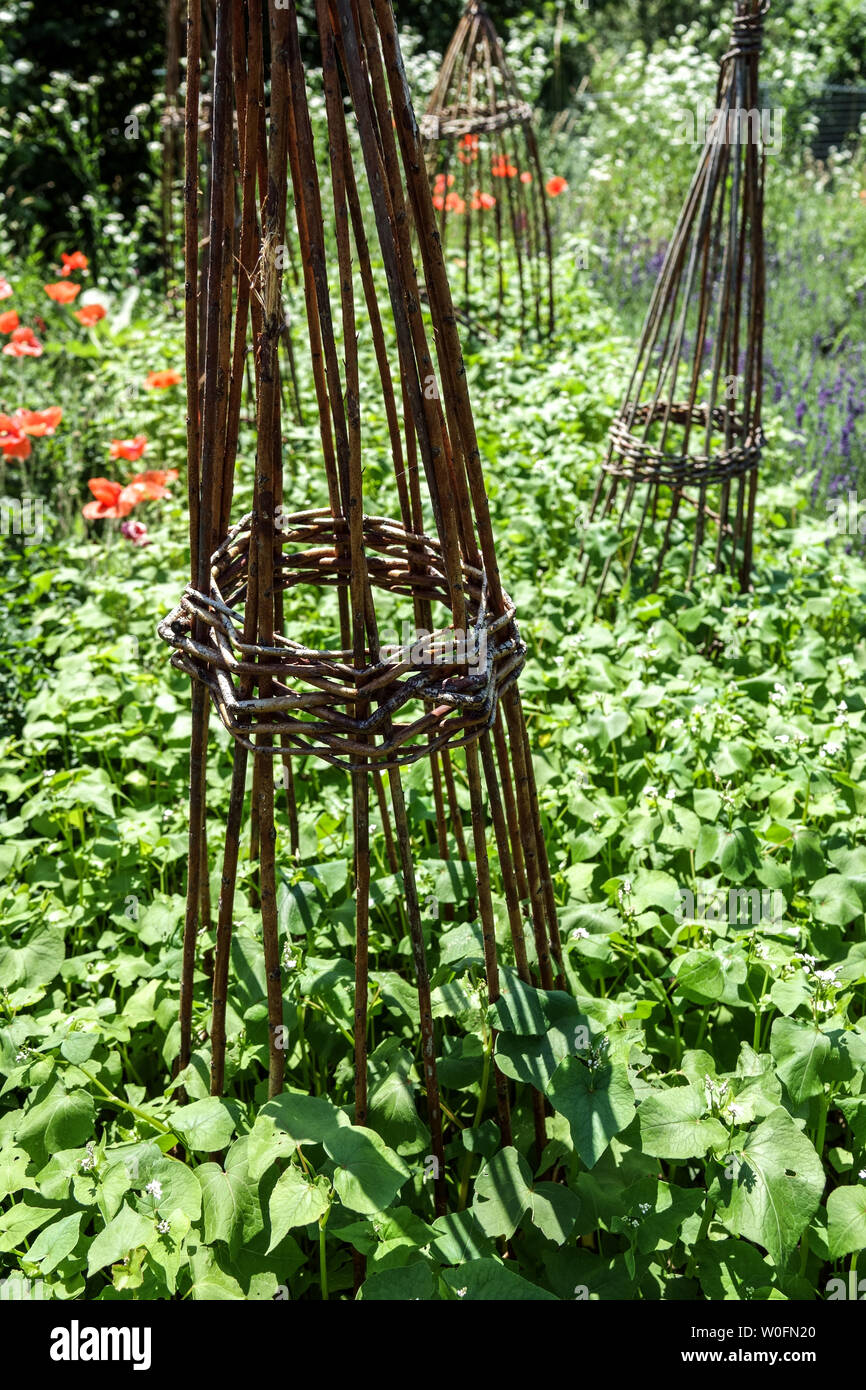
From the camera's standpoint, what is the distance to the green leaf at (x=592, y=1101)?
50.2 inches

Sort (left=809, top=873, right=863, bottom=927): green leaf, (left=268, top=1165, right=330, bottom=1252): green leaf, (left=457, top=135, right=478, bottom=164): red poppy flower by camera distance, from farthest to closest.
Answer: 1. (left=457, top=135, right=478, bottom=164): red poppy flower
2. (left=809, top=873, right=863, bottom=927): green leaf
3. (left=268, top=1165, right=330, bottom=1252): green leaf

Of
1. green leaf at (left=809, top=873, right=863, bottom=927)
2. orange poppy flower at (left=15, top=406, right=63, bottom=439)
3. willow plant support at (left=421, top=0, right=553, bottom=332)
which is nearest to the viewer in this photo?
green leaf at (left=809, top=873, right=863, bottom=927)

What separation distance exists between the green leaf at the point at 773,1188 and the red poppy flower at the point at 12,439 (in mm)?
2840

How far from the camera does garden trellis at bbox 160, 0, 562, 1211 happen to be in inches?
47.5

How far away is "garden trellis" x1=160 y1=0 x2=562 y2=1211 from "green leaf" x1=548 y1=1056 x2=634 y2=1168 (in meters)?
0.18

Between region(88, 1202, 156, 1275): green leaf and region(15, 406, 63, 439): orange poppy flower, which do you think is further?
region(15, 406, 63, 439): orange poppy flower

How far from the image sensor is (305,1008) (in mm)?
1685

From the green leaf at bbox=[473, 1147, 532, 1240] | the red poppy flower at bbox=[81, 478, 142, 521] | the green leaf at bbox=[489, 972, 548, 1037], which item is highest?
the red poppy flower at bbox=[81, 478, 142, 521]

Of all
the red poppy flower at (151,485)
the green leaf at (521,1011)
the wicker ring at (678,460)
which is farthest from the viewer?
the red poppy flower at (151,485)

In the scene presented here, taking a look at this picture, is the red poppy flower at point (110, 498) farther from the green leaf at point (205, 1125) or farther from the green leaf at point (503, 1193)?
the green leaf at point (503, 1193)

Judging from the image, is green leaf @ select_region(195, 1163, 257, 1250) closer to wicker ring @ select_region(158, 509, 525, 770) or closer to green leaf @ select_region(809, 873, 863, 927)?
wicker ring @ select_region(158, 509, 525, 770)

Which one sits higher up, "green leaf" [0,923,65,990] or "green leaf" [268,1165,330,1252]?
"green leaf" [0,923,65,990]

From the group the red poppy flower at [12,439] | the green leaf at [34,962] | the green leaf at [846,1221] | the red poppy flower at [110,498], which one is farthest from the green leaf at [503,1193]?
the red poppy flower at [12,439]

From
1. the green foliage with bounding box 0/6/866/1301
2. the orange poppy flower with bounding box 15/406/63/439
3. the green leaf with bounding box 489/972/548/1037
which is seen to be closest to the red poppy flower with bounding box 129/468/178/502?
the green foliage with bounding box 0/6/866/1301
